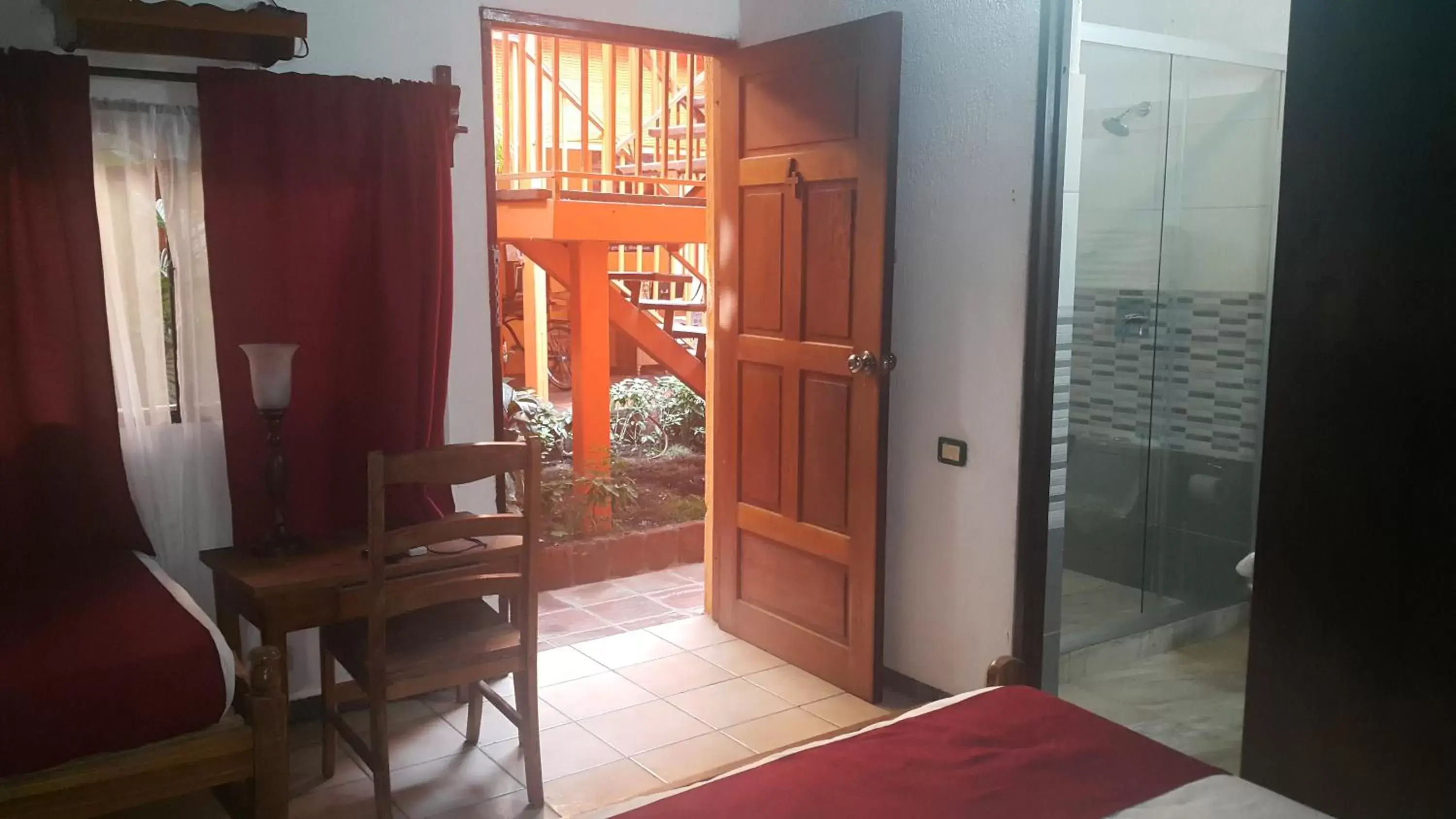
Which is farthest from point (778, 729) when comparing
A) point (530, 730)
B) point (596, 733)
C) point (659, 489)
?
point (659, 489)

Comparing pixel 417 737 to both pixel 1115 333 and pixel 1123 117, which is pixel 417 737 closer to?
pixel 1115 333

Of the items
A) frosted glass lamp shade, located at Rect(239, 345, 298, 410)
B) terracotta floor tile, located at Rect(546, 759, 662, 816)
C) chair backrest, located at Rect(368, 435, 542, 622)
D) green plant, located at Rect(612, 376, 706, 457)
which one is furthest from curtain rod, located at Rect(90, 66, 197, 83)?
green plant, located at Rect(612, 376, 706, 457)

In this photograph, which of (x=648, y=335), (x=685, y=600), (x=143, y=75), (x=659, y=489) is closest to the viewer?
(x=143, y=75)

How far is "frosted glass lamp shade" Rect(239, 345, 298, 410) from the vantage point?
2.74 meters

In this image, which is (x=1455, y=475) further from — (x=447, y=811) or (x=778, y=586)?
(x=447, y=811)

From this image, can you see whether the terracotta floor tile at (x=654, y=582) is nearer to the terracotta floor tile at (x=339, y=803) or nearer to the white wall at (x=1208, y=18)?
the terracotta floor tile at (x=339, y=803)

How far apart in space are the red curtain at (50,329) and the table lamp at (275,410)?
0.39 meters

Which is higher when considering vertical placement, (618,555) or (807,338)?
(807,338)

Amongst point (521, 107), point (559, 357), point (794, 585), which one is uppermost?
point (521, 107)

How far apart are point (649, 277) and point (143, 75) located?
161 inches

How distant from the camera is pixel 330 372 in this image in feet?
10.2

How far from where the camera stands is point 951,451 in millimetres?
3260

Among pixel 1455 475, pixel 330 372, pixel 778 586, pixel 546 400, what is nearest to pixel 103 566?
pixel 330 372

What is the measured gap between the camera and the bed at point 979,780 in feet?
5.09
